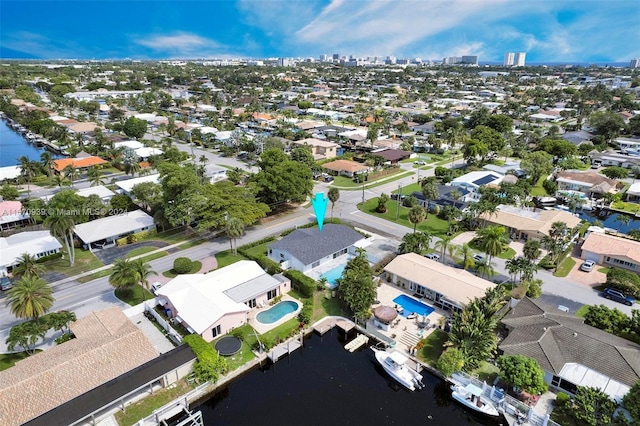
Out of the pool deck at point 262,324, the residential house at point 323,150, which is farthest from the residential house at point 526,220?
the residential house at point 323,150

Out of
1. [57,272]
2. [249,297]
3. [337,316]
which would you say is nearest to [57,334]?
[57,272]

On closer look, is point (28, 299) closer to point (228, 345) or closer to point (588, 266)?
point (228, 345)

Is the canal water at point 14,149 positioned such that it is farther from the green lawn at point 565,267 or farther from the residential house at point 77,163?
the green lawn at point 565,267

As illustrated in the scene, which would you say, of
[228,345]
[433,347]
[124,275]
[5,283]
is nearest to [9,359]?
[124,275]

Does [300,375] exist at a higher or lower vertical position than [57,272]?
lower

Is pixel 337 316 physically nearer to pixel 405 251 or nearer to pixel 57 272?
pixel 405 251

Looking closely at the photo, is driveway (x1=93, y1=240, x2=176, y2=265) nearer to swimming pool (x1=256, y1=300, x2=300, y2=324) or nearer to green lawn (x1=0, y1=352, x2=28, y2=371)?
green lawn (x1=0, y1=352, x2=28, y2=371)
